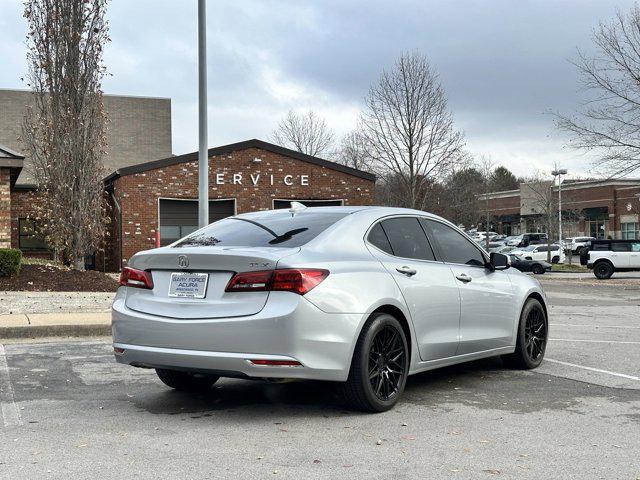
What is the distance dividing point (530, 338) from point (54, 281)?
1266 centimetres

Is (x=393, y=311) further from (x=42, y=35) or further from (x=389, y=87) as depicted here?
(x=389, y=87)

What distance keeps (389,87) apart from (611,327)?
2705cm

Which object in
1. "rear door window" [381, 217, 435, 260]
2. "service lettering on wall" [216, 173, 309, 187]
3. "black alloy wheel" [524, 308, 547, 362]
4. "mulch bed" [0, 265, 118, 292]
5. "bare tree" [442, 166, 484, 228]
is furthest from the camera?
"bare tree" [442, 166, 484, 228]

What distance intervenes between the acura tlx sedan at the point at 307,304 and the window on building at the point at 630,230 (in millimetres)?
62158

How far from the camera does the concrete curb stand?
394 inches

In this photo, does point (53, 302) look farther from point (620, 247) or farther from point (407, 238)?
point (620, 247)

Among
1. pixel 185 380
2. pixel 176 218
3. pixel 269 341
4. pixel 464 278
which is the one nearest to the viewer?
pixel 269 341

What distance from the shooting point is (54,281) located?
1733 cm

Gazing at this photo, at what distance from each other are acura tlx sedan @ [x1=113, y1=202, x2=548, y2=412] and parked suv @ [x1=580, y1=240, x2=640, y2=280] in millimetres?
28060

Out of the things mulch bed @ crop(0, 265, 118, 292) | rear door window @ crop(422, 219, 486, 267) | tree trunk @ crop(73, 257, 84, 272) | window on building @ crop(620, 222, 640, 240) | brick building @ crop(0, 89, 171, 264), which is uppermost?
brick building @ crop(0, 89, 171, 264)

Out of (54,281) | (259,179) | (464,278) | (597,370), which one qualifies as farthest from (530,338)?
(259,179)

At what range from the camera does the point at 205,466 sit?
429cm

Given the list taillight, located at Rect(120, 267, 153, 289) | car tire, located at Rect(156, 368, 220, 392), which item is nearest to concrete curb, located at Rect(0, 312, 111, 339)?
car tire, located at Rect(156, 368, 220, 392)

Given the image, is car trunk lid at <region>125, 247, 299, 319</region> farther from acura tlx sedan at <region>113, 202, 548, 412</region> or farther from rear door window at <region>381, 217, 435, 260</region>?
rear door window at <region>381, 217, 435, 260</region>
